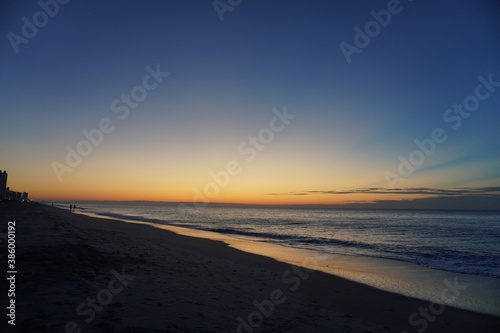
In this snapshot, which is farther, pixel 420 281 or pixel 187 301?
pixel 420 281

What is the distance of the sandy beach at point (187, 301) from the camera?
532 centimetres

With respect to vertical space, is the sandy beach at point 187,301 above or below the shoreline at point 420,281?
Result: above

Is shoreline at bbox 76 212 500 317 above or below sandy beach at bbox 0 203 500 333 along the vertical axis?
below

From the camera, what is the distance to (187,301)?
271 inches

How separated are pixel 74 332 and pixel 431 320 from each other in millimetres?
9266

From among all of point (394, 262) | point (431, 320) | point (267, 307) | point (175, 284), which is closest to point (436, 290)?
point (431, 320)

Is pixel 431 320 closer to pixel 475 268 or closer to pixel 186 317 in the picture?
pixel 186 317

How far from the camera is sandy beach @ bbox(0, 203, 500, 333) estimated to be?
5.32m

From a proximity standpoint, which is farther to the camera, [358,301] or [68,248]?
[68,248]

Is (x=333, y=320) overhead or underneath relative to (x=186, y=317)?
underneath

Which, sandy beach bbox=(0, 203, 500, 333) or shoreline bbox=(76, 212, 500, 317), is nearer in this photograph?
sandy beach bbox=(0, 203, 500, 333)

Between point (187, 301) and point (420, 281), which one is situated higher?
point (187, 301)

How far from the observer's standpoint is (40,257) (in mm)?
9047

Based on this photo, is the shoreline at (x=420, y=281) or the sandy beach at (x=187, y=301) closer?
the sandy beach at (x=187, y=301)
